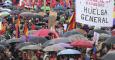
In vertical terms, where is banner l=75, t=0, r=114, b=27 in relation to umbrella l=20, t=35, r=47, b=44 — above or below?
above

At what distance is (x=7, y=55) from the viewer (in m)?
14.4

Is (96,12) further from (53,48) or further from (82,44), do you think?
(53,48)

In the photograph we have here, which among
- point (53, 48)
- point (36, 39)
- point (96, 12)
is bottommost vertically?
point (36, 39)

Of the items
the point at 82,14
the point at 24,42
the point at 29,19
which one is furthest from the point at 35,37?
the point at 29,19

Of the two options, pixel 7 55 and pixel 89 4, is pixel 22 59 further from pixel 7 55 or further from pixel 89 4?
pixel 89 4

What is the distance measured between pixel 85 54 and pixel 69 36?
221cm

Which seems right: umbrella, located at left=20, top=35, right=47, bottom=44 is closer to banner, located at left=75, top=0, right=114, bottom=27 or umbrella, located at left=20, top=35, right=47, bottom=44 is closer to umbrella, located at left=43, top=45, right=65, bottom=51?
umbrella, located at left=43, top=45, right=65, bottom=51

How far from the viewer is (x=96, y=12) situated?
12750mm

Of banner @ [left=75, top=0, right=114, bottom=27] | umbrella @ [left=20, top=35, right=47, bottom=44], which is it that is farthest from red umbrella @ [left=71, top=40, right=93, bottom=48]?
umbrella @ [left=20, top=35, right=47, bottom=44]

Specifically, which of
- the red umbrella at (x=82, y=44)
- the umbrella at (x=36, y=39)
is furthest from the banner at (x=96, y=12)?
the umbrella at (x=36, y=39)

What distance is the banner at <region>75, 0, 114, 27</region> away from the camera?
41.4 feet

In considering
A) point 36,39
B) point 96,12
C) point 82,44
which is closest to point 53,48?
point 82,44

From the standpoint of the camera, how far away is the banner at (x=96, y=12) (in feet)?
41.4

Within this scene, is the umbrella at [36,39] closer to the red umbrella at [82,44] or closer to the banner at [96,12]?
the red umbrella at [82,44]
